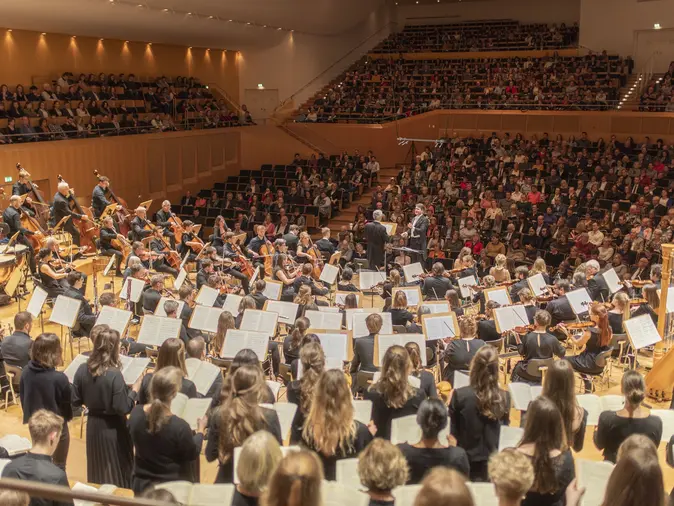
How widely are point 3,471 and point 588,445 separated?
5041mm

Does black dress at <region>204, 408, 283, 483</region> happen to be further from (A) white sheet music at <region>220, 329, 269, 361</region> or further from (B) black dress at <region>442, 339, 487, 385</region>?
(B) black dress at <region>442, 339, 487, 385</region>

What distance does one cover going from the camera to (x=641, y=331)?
7.08 metres

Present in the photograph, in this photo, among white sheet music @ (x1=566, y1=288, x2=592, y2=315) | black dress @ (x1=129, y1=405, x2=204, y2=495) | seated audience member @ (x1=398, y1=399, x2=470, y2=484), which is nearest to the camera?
seated audience member @ (x1=398, y1=399, x2=470, y2=484)

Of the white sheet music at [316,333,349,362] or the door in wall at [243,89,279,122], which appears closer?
the white sheet music at [316,333,349,362]

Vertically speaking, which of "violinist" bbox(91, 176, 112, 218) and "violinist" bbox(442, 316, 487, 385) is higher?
"violinist" bbox(91, 176, 112, 218)

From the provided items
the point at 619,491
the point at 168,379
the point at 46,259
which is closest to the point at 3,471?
the point at 168,379

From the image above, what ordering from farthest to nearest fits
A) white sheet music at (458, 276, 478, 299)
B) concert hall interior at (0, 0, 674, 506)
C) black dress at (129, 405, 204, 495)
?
white sheet music at (458, 276, 478, 299) < black dress at (129, 405, 204, 495) < concert hall interior at (0, 0, 674, 506)

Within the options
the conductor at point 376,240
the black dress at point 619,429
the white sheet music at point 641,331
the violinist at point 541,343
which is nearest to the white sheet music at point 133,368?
the black dress at point 619,429

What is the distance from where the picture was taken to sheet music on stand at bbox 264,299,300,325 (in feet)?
26.5

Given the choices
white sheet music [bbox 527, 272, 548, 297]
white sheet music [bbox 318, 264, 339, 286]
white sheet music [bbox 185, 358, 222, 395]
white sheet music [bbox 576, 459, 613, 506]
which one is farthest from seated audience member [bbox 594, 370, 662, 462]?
white sheet music [bbox 318, 264, 339, 286]

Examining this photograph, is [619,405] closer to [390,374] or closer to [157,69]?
[390,374]

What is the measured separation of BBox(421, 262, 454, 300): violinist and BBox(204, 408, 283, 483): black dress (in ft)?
19.8

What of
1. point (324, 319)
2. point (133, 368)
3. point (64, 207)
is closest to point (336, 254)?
point (324, 319)

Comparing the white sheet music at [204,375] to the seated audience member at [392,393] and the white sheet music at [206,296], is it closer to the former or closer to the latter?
the seated audience member at [392,393]
